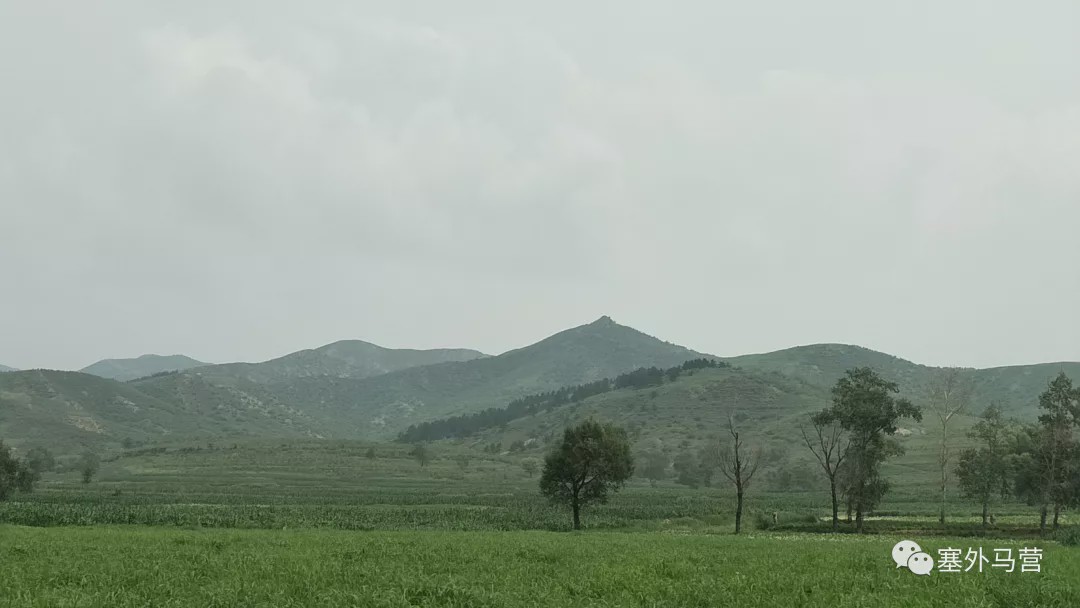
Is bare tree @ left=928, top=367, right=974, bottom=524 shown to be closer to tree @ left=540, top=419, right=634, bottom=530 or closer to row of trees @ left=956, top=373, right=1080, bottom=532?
row of trees @ left=956, top=373, right=1080, bottom=532

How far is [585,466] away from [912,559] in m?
49.5

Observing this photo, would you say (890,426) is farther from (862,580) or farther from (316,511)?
(316,511)

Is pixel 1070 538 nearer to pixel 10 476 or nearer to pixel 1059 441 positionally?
pixel 1059 441

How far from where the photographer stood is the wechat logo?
25.2 metres

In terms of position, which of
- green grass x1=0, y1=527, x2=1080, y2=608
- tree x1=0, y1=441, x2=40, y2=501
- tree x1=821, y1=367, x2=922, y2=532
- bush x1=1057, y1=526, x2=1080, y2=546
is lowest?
tree x1=0, y1=441, x2=40, y2=501

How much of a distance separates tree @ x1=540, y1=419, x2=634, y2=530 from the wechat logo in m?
47.3

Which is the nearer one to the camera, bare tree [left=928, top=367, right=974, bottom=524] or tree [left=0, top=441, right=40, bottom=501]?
bare tree [left=928, top=367, right=974, bottom=524]

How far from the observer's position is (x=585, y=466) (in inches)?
2926

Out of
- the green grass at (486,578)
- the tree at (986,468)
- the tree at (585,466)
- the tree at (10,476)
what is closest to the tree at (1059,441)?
the tree at (986,468)

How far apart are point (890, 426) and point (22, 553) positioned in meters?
83.3

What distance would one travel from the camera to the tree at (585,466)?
74.4 m

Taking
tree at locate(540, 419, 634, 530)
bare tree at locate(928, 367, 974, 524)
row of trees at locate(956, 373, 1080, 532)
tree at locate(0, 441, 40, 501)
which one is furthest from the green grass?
tree at locate(0, 441, 40, 501)

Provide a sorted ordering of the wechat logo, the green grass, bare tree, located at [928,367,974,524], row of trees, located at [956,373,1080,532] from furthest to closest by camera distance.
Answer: bare tree, located at [928,367,974,524] < row of trees, located at [956,373,1080,532] < the wechat logo < the green grass

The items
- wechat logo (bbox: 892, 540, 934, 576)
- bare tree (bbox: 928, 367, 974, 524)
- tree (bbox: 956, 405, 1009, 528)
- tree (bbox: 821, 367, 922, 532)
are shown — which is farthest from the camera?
bare tree (bbox: 928, 367, 974, 524)
